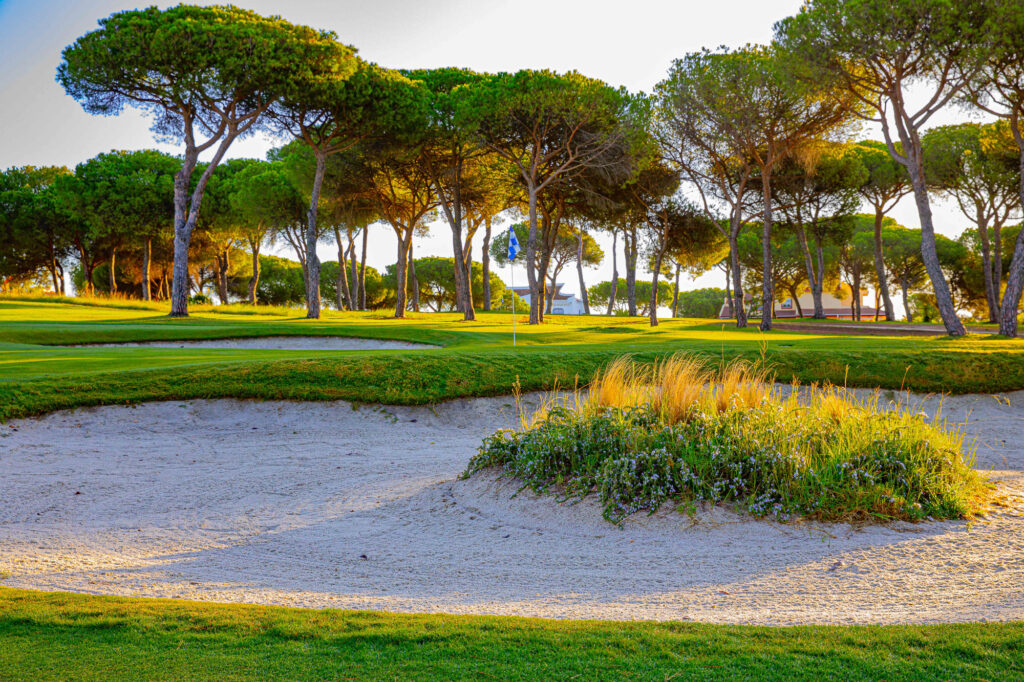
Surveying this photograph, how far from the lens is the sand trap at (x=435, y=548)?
4.34 metres

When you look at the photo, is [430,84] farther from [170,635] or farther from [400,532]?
[170,635]

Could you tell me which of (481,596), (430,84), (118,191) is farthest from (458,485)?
(118,191)

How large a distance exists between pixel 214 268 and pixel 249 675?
2703 inches

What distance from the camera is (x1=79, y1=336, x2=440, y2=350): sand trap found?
62.3 ft

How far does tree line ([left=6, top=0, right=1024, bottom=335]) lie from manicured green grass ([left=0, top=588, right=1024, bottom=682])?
68.2 ft

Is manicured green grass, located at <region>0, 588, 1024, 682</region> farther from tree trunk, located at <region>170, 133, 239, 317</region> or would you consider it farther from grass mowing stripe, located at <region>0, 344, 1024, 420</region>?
tree trunk, located at <region>170, 133, 239, 317</region>

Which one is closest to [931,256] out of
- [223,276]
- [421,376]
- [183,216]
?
[421,376]

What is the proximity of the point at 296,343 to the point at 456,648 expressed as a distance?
18.0 m

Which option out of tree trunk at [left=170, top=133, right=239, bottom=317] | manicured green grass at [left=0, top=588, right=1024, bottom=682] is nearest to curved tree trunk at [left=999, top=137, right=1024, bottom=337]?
manicured green grass at [left=0, top=588, right=1024, bottom=682]

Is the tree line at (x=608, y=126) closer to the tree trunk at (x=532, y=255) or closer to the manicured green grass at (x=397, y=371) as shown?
the tree trunk at (x=532, y=255)

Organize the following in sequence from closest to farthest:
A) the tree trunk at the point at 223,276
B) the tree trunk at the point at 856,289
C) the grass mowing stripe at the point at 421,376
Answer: the grass mowing stripe at the point at 421,376 → the tree trunk at the point at 223,276 → the tree trunk at the point at 856,289

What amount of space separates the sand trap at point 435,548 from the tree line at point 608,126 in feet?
54.8

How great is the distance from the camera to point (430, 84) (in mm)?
32812

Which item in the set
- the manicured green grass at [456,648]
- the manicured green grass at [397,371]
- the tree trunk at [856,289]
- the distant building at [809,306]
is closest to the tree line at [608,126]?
the manicured green grass at [397,371]
